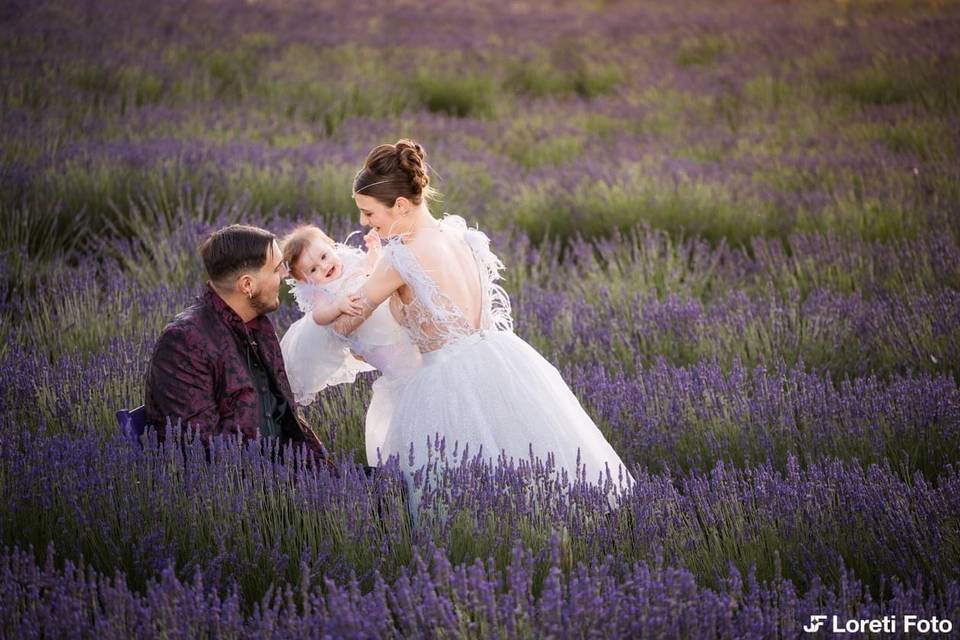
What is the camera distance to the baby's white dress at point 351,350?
3.09 meters

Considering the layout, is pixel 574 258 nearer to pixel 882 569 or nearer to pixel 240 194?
pixel 240 194

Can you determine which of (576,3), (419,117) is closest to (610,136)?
(419,117)

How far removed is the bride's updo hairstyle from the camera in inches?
120

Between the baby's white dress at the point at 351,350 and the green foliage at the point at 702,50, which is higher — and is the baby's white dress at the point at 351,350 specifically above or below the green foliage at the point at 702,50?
below

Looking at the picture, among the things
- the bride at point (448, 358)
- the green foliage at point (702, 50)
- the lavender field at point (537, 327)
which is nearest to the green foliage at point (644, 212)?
the lavender field at point (537, 327)

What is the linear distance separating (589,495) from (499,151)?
5667mm

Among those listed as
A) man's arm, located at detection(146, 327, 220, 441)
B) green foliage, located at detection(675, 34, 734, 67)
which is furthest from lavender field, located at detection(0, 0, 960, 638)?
green foliage, located at detection(675, 34, 734, 67)

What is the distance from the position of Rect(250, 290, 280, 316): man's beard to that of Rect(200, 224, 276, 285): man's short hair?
3.3 inches

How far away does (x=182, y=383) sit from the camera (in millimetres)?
2730

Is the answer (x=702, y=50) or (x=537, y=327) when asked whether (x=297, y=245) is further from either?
(x=702, y=50)

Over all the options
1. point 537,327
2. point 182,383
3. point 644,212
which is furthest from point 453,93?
point 182,383

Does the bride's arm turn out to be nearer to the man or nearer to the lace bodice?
the lace bodice

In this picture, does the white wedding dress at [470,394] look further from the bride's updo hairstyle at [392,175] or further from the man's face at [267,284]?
the man's face at [267,284]

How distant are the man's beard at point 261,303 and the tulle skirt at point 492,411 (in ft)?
1.62
